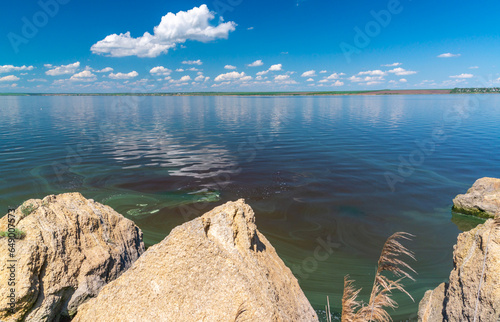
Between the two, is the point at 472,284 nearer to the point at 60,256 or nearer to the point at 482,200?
the point at 60,256

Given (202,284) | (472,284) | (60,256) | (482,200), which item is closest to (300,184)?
(482,200)

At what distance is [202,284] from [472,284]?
14.7ft

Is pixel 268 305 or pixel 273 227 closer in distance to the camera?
pixel 268 305

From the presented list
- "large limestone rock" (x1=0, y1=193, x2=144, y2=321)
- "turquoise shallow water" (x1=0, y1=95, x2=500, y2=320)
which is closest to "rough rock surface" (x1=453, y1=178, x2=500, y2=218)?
"turquoise shallow water" (x1=0, y1=95, x2=500, y2=320)

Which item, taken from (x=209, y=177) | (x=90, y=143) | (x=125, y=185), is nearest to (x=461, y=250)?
(x=209, y=177)

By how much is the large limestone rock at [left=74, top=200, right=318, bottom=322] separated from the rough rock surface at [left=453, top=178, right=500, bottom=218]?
10.9 m

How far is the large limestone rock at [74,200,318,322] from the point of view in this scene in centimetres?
382

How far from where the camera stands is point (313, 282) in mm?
8094

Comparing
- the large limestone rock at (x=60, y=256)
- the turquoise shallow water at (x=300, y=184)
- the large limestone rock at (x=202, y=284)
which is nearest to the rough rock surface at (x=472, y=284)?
the turquoise shallow water at (x=300, y=184)

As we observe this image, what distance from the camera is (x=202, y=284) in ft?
13.2

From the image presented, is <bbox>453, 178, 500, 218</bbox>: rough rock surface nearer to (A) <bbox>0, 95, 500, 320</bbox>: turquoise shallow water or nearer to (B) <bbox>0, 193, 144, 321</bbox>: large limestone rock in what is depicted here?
(A) <bbox>0, 95, 500, 320</bbox>: turquoise shallow water

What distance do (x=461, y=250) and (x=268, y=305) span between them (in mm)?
4062

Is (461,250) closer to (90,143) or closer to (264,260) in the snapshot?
(264,260)

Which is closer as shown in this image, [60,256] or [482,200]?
[60,256]
